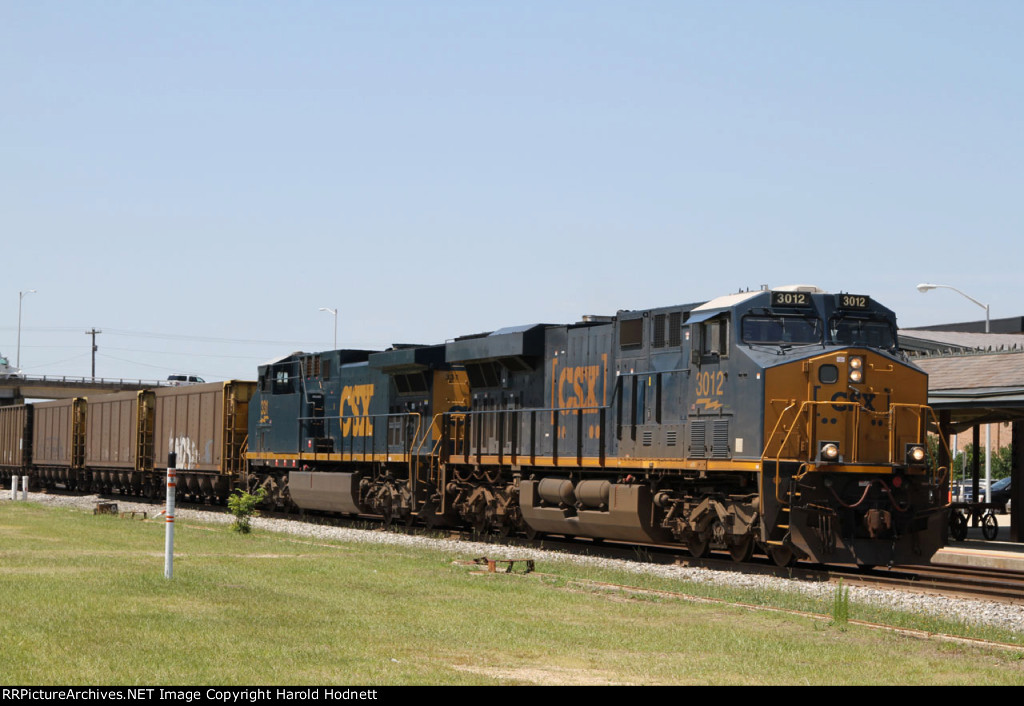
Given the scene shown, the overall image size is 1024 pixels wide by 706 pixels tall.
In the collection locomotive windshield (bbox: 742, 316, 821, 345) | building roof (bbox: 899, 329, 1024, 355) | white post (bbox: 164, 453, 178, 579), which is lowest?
white post (bbox: 164, 453, 178, 579)

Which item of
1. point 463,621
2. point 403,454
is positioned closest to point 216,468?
point 403,454

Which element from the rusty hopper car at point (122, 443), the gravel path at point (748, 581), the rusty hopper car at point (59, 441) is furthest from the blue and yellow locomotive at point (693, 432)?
the rusty hopper car at point (59, 441)

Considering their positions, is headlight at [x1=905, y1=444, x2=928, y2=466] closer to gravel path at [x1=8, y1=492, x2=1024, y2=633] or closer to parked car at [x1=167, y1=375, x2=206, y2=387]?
gravel path at [x1=8, y1=492, x2=1024, y2=633]

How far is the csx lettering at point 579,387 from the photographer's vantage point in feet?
70.4

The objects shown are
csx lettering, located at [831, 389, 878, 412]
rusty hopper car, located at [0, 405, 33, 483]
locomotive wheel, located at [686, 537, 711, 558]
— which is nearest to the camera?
csx lettering, located at [831, 389, 878, 412]

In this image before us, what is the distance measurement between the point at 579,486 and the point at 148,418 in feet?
85.7

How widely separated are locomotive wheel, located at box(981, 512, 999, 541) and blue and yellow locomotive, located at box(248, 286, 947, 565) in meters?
11.3

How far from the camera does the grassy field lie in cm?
895

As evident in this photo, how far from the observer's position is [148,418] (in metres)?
43.2

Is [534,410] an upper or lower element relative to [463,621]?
upper

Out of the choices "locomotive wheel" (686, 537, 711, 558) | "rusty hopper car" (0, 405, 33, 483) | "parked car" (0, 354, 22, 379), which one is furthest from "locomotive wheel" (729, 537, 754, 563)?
"parked car" (0, 354, 22, 379)

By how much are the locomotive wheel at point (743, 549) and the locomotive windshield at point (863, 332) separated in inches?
127

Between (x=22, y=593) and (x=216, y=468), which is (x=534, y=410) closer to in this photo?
(x=22, y=593)

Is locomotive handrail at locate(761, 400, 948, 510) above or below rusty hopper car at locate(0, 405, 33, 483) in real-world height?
above
